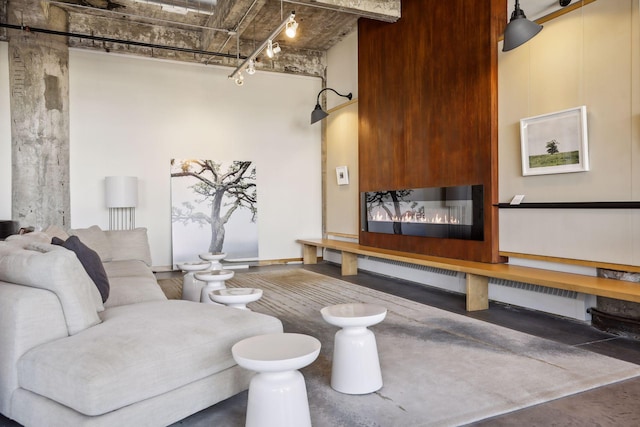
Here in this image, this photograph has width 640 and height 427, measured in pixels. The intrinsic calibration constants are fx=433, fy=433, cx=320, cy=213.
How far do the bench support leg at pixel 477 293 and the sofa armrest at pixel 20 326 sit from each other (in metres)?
3.65

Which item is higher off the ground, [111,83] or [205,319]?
[111,83]

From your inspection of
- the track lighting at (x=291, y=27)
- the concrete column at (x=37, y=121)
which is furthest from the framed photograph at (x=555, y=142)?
the concrete column at (x=37, y=121)

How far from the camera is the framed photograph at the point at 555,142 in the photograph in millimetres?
3719

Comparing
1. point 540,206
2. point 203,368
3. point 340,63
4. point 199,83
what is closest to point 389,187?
point 540,206

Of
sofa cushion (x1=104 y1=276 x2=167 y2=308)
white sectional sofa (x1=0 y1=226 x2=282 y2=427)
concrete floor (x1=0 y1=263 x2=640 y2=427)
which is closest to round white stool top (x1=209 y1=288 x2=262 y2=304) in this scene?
sofa cushion (x1=104 y1=276 x2=167 y2=308)

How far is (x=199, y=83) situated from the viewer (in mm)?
7684

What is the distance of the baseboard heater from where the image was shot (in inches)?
153

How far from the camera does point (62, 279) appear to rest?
6.90 feet

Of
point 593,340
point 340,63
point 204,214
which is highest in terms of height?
point 340,63

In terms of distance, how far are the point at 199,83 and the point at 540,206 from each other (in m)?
5.98

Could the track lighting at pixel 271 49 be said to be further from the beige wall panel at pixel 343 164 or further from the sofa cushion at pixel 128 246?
the sofa cushion at pixel 128 246

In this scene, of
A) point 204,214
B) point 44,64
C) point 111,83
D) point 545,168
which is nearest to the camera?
point 545,168

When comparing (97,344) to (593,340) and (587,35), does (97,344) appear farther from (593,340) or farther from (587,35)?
(587,35)

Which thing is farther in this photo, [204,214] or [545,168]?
[204,214]
